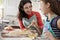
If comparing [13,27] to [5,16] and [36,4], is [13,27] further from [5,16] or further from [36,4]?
[36,4]

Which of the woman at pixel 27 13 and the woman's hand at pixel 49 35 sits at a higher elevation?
the woman at pixel 27 13

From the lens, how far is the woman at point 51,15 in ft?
3.67

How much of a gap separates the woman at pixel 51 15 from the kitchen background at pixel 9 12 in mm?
58

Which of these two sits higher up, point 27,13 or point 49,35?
point 27,13

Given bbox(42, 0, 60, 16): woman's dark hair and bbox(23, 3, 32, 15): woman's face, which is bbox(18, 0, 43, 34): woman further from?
bbox(42, 0, 60, 16): woman's dark hair

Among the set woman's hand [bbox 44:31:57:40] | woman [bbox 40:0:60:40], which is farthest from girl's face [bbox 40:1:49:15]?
woman's hand [bbox 44:31:57:40]

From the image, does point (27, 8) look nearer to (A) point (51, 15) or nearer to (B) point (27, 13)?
(B) point (27, 13)

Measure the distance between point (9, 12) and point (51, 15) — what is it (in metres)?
0.27

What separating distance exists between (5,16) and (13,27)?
0.09 meters

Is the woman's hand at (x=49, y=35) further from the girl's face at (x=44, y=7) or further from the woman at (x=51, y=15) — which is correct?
the girl's face at (x=44, y=7)

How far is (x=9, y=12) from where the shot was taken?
1150mm

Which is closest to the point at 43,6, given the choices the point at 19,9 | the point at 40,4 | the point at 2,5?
the point at 40,4

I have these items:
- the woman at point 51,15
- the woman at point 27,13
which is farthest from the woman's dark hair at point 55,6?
the woman at point 27,13

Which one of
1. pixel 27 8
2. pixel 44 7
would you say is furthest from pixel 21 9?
pixel 44 7
